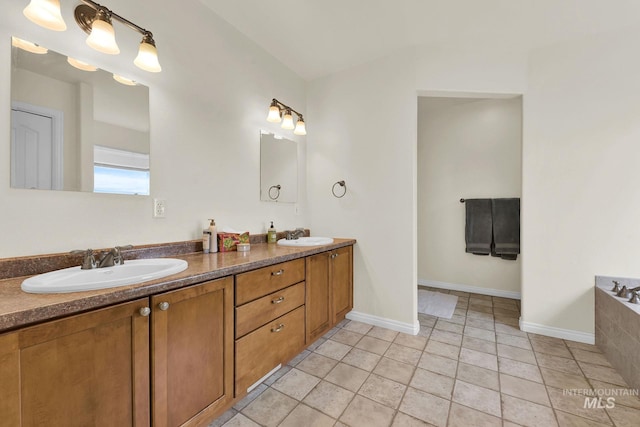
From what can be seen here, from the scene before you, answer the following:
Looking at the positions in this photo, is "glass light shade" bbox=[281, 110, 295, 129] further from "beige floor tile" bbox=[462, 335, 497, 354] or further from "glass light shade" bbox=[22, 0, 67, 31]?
"beige floor tile" bbox=[462, 335, 497, 354]

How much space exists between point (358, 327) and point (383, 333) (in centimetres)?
25

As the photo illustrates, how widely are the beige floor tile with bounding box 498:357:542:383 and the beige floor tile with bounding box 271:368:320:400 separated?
1.31 meters

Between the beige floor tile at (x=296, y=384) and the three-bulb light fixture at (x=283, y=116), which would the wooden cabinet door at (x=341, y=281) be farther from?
the three-bulb light fixture at (x=283, y=116)

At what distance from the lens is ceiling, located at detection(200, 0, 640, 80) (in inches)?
74.0

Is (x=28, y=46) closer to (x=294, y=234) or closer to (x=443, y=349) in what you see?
(x=294, y=234)

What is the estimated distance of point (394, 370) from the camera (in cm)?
182

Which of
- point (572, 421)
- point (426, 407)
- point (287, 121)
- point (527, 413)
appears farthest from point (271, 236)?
point (572, 421)

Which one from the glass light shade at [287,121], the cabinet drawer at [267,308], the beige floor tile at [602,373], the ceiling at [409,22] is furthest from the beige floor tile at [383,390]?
the ceiling at [409,22]

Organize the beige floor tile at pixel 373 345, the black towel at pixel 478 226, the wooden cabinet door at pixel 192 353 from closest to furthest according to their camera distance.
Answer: the wooden cabinet door at pixel 192 353 → the beige floor tile at pixel 373 345 → the black towel at pixel 478 226

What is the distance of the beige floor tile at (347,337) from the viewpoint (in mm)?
2240

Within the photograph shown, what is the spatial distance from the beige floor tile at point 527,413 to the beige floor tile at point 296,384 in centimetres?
108

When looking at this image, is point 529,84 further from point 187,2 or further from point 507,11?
point 187,2

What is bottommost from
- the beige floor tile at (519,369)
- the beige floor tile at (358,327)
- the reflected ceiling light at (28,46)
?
the beige floor tile at (358,327)

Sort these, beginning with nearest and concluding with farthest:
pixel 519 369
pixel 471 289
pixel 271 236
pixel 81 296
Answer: pixel 81 296
pixel 519 369
pixel 271 236
pixel 471 289
